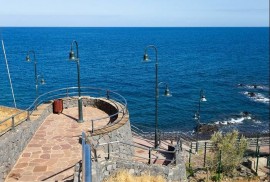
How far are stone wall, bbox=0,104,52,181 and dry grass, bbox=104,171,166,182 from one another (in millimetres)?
3937

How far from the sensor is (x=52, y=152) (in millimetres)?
14281

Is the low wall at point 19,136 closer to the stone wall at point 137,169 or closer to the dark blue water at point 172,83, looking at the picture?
the stone wall at point 137,169

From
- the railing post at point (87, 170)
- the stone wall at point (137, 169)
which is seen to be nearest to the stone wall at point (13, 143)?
the stone wall at point (137, 169)

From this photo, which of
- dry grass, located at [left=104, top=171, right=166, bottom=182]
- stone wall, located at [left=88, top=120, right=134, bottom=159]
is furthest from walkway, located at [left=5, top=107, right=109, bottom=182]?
dry grass, located at [left=104, top=171, right=166, bottom=182]

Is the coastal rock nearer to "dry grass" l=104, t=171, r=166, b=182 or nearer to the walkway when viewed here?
the walkway

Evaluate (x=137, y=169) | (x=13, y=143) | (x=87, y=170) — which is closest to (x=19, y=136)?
(x=13, y=143)

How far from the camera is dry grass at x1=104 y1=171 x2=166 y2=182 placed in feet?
42.2

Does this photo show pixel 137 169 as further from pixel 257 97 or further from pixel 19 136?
pixel 257 97

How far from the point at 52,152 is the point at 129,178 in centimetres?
378

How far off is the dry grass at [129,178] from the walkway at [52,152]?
1706 mm

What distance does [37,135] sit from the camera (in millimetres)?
16250

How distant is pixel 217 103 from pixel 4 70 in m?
48.5

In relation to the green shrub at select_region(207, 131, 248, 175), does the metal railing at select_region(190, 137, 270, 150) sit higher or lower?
lower

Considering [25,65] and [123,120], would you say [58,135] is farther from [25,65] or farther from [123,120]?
[25,65]
